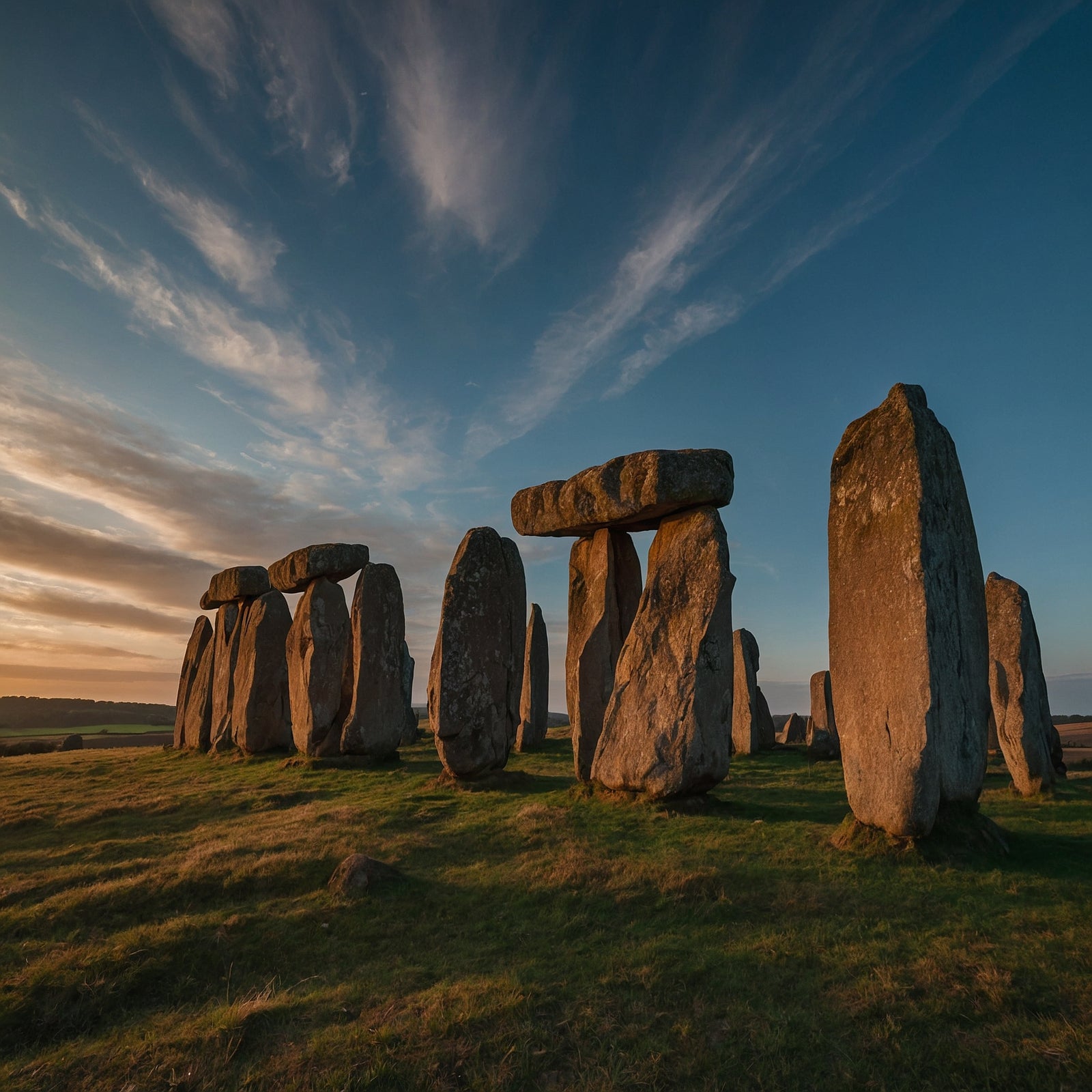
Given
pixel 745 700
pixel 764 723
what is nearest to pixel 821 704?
pixel 764 723

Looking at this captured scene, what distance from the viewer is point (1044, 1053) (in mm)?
4109

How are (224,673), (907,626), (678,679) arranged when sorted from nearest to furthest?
(907,626)
(678,679)
(224,673)

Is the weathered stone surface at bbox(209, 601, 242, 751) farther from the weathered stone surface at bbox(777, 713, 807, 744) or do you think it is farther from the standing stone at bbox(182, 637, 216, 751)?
the weathered stone surface at bbox(777, 713, 807, 744)

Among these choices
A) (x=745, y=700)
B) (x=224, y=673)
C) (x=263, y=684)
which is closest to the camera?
(x=745, y=700)

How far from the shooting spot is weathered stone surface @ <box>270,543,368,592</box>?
763 inches

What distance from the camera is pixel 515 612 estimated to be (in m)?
15.4

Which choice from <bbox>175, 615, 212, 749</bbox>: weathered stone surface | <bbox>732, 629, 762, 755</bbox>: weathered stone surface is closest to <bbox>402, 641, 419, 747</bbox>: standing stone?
<bbox>175, 615, 212, 749</bbox>: weathered stone surface

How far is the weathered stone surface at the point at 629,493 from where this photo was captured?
11.4m

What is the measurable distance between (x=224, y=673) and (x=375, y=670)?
904 centimetres

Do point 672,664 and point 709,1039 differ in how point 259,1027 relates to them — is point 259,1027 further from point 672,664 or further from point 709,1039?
point 672,664

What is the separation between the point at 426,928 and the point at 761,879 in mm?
3565

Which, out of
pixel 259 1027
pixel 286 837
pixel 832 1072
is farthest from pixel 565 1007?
pixel 286 837

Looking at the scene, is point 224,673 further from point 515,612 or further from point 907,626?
point 907,626

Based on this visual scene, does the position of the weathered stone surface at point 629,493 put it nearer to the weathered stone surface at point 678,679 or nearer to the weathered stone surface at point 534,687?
the weathered stone surface at point 678,679
